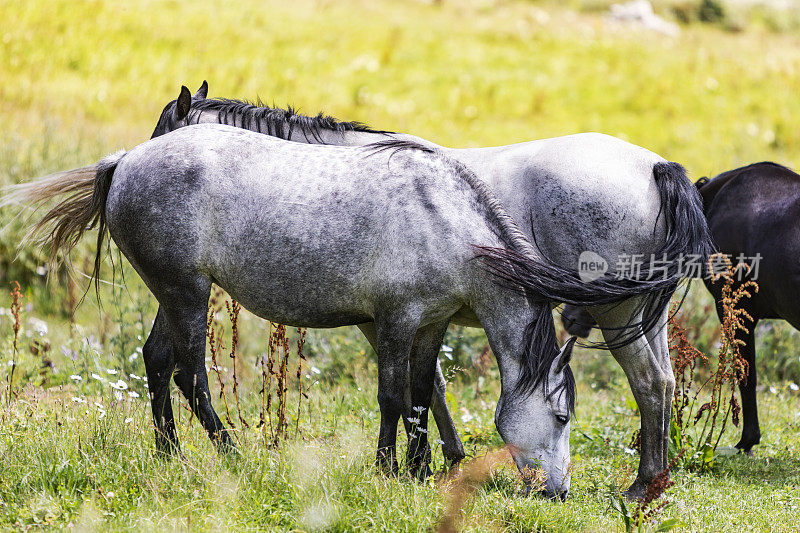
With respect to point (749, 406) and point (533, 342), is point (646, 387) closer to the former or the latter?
point (533, 342)

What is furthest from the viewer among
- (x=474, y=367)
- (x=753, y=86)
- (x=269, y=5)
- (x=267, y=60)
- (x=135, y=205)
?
(x=269, y=5)

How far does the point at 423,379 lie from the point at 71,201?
7.29 ft

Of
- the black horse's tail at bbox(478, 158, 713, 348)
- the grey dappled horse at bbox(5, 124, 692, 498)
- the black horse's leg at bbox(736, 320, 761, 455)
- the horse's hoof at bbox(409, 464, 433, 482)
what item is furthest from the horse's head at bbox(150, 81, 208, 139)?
the black horse's leg at bbox(736, 320, 761, 455)

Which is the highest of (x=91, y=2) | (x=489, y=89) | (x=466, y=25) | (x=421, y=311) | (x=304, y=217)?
(x=466, y=25)

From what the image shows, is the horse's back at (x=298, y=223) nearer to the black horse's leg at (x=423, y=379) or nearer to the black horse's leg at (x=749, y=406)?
the black horse's leg at (x=423, y=379)

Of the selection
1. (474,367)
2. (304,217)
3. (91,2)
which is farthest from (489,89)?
(304,217)

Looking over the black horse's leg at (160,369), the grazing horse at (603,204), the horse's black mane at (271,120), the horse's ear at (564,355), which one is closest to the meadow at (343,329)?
the black horse's leg at (160,369)

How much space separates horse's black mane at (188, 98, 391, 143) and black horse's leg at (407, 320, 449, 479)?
1225mm

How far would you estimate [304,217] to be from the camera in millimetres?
3539

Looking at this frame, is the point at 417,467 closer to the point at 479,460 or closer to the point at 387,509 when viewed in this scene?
the point at 479,460

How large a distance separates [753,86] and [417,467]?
18.4m

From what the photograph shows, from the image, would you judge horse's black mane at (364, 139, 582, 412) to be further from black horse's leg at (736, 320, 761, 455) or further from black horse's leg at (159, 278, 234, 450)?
black horse's leg at (736, 320, 761, 455)

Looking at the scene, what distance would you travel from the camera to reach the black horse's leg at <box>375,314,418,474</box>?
3439 mm

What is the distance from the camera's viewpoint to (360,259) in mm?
3492
